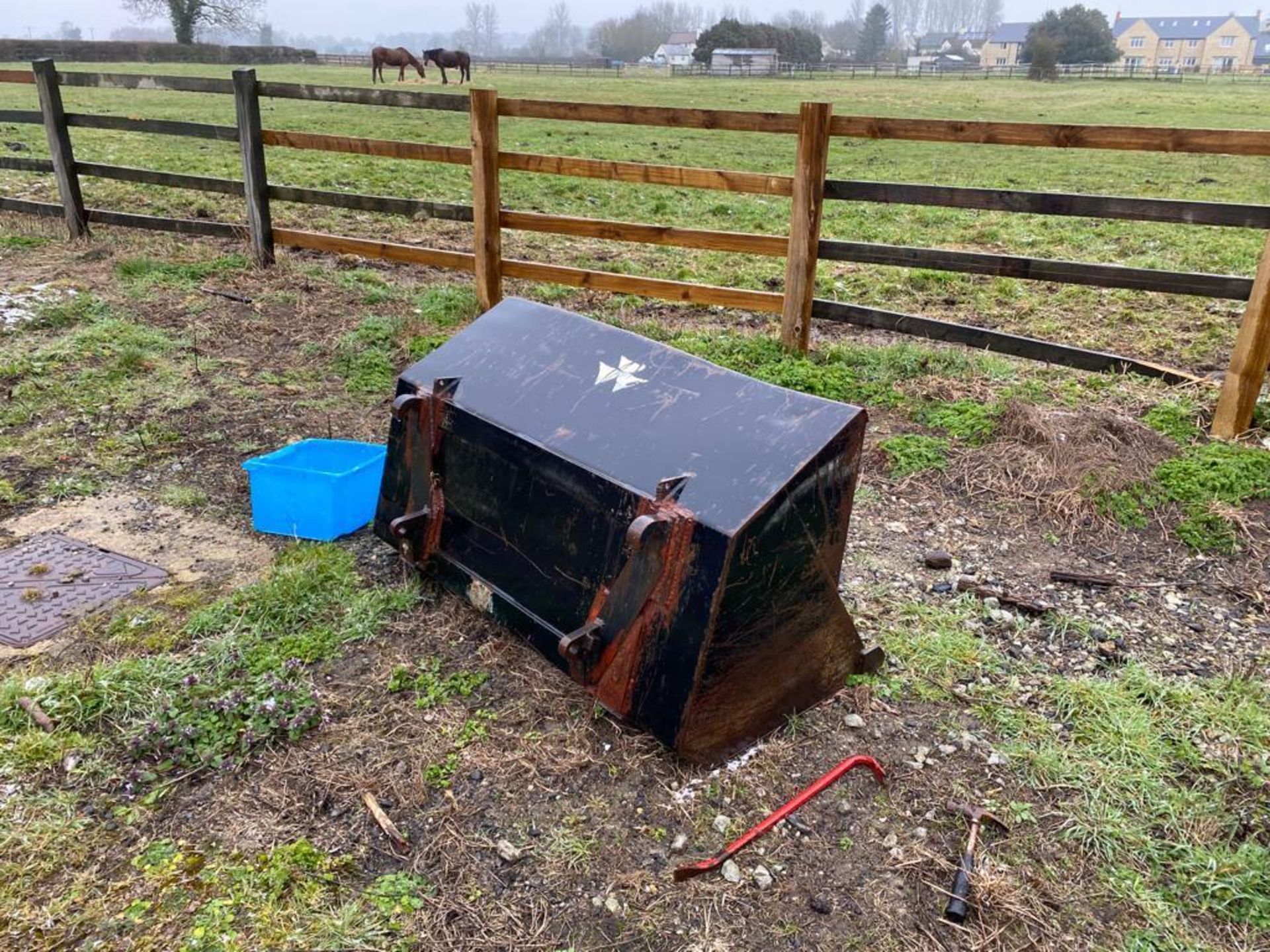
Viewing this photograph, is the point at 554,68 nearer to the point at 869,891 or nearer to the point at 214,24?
the point at 214,24

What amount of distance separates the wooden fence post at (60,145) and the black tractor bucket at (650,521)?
6496mm

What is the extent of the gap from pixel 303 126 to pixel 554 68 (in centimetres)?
5263

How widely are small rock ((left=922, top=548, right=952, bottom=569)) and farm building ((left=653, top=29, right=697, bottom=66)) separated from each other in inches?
3096

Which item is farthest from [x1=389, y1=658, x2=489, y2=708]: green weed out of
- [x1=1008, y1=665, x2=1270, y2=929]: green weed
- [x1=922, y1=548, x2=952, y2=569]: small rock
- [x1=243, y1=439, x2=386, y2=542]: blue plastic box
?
[x1=922, y1=548, x2=952, y2=569]: small rock

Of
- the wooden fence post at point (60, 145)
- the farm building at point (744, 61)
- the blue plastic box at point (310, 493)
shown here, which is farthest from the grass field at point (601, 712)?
the farm building at point (744, 61)

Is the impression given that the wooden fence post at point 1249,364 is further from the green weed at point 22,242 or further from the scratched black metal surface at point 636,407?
the green weed at point 22,242

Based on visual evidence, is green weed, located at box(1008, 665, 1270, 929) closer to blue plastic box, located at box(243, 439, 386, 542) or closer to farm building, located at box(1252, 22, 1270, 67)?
blue plastic box, located at box(243, 439, 386, 542)

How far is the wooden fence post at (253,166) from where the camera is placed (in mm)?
6977

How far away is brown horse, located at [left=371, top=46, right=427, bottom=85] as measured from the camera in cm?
3728

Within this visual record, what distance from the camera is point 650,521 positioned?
2.40 m

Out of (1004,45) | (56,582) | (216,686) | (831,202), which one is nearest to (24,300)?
(56,582)

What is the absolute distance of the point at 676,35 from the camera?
11456 cm

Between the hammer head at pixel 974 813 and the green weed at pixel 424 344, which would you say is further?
the green weed at pixel 424 344

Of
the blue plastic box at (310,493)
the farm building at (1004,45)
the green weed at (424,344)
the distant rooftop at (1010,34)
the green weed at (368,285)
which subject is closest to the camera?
the blue plastic box at (310,493)
